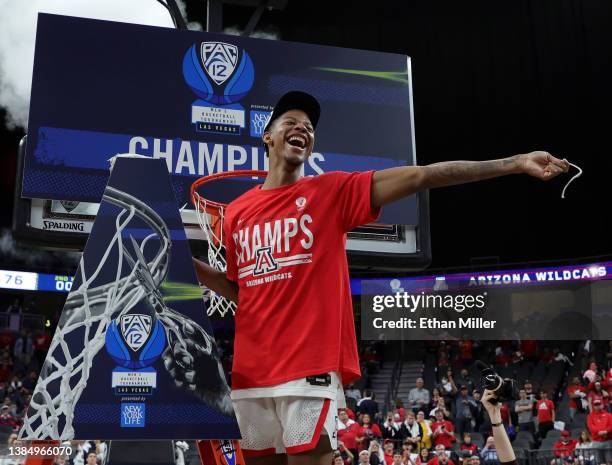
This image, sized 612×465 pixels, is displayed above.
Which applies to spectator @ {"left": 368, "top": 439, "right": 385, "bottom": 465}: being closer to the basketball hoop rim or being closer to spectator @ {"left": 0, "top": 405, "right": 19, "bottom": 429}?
spectator @ {"left": 0, "top": 405, "right": 19, "bottom": 429}

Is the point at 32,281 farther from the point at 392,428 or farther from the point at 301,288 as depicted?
the point at 301,288

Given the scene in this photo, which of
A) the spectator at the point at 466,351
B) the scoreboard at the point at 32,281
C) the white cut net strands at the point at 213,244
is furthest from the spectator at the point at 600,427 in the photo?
the scoreboard at the point at 32,281

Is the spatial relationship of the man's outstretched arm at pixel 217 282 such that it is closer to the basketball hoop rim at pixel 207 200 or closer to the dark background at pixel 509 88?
the basketball hoop rim at pixel 207 200

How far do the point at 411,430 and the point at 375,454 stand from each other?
1.79 meters

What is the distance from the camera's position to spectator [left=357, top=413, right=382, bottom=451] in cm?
1294

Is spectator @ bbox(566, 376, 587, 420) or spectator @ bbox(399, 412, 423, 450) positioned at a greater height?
spectator @ bbox(566, 376, 587, 420)

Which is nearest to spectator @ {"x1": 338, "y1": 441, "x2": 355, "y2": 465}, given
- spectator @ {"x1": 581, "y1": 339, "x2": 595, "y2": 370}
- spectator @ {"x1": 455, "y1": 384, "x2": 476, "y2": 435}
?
spectator @ {"x1": 455, "y1": 384, "x2": 476, "y2": 435}

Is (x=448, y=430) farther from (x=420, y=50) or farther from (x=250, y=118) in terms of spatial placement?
(x=420, y=50)

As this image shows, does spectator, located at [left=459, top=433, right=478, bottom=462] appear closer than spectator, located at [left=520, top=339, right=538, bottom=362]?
Yes

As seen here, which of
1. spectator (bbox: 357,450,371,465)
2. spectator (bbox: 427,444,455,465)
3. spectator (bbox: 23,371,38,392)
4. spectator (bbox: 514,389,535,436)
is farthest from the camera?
spectator (bbox: 23,371,38,392)

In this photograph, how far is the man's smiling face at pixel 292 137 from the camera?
2.81 m

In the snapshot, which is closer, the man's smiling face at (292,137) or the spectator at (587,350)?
the man's smiling face at (292,137)

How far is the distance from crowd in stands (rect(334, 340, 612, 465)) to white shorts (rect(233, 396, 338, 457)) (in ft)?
27.5

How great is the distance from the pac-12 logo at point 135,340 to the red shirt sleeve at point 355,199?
0.76m
